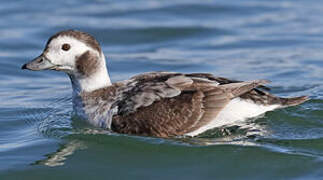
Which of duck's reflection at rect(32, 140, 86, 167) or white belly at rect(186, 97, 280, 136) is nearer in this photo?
duck's reflection at rect(32, 140, 86, 167)

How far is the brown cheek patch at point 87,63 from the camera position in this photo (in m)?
8.31

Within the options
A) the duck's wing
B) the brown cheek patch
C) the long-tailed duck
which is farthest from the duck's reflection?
the brown cheek patch

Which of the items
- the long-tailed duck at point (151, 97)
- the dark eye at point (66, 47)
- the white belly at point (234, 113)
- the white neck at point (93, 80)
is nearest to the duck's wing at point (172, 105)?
the long-tailed duck at point (151, 97)

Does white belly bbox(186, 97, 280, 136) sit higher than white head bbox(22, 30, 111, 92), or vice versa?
white head bbox(22, 30, 111, 92)

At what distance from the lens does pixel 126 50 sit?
1377 centimetres

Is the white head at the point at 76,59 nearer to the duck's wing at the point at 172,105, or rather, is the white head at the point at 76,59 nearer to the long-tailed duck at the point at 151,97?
the long-tailed duck at the point at 151,97

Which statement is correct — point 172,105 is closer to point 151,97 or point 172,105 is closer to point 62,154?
point 151,97

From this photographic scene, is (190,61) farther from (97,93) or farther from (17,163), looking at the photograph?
(17,163)

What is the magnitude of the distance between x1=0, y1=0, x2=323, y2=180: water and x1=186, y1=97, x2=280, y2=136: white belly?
86 millimetres

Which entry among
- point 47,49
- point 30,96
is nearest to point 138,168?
point 47,49

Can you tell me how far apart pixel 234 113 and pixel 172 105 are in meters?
0.72

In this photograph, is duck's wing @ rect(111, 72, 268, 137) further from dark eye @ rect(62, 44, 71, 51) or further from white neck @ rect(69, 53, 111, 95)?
dark eye @ rect(62, 44, 71, 51)

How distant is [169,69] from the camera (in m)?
12.1

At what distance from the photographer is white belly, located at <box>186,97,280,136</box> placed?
26.6 feet
